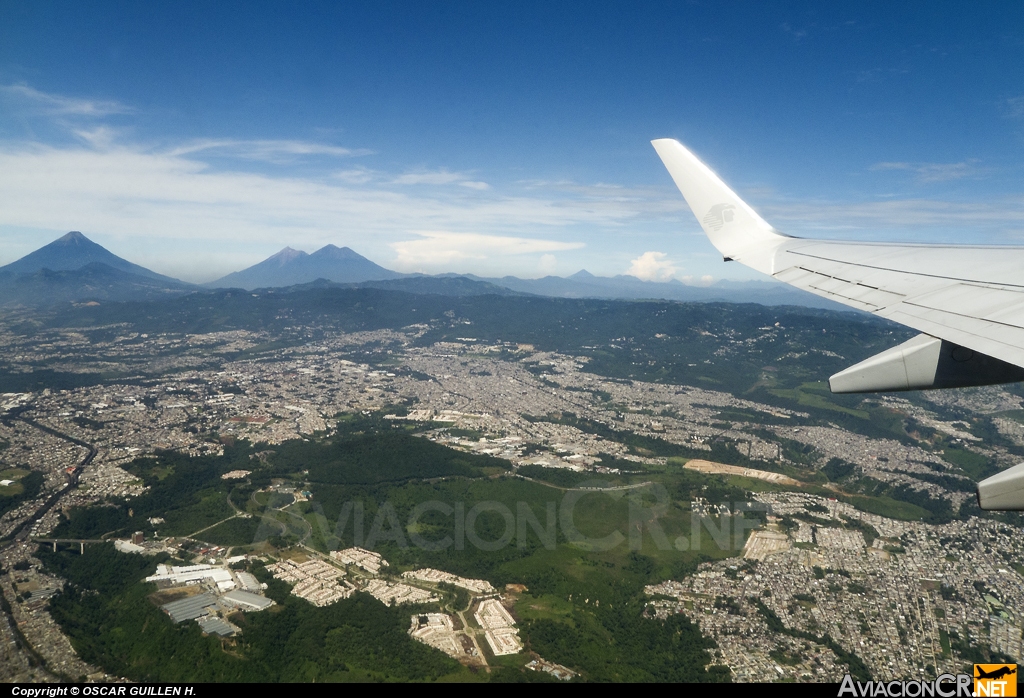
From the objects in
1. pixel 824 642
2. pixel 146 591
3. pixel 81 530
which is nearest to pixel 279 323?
pixel 81 530

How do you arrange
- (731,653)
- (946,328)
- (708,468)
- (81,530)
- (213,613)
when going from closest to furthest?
(946,328), (731,653), (213,613), (81,530), (708,468)

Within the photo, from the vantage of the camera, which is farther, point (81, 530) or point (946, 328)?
point (81, 530)

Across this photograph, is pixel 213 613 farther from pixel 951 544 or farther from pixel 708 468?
pixel 951 544

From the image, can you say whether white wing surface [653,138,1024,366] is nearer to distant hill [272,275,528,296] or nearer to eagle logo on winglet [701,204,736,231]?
eagle logo on winglet [701,204,736,231]

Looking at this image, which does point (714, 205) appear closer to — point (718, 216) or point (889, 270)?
point (718, 216)

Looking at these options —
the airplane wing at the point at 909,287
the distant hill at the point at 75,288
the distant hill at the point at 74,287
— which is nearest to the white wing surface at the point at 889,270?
the airplane wing at the point at 909,287
